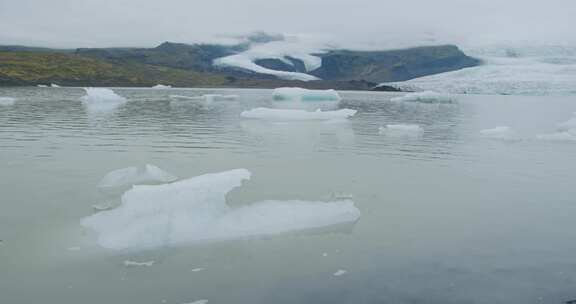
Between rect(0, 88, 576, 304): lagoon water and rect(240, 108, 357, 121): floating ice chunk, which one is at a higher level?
rect(240, 108, 357, 121): floating ice chunk

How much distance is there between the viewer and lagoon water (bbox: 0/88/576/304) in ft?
19.6

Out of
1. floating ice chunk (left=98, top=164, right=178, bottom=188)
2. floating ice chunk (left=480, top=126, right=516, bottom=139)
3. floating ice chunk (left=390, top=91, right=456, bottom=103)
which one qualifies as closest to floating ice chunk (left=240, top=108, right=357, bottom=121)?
floating ice chunk (left=480, top=126, right=516, bottom=139)

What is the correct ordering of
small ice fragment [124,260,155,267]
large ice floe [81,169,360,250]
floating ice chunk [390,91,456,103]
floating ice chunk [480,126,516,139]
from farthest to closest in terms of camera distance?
floating ice chunk [390,91,456,103], floating ice chunk [480,126,516,139], large ice floe [81,169,360,250], small ice fragment [124,260,155,267]

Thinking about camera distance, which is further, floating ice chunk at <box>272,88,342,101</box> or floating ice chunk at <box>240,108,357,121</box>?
floating ice chunk at <box>272,88,342,101</box>

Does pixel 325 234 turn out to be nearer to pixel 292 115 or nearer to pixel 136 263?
pixel 136 263

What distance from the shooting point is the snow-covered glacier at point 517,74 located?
77.2 m

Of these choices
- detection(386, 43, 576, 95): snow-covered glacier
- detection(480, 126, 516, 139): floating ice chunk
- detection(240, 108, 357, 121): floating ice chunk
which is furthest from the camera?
detection(386, 43, 576, 95): snow-covered glacier

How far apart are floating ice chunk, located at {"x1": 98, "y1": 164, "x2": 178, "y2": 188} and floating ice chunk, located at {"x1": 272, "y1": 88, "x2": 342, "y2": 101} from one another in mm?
40582

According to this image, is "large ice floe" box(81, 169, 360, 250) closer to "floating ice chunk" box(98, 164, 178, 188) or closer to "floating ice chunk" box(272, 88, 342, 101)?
"floating ice chunk" box(98, 164, 178, 188)

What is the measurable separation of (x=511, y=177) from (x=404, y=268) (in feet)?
25.3

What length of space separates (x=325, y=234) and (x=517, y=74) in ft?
282

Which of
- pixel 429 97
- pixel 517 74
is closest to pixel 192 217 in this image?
pixel 429 97

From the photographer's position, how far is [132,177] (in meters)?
11.0

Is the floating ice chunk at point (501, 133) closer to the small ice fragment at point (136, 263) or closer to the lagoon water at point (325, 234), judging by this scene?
the lagoon water at point (325, 234)
